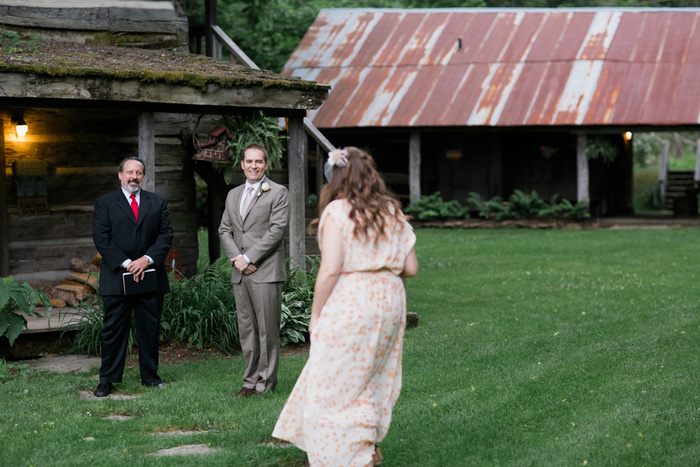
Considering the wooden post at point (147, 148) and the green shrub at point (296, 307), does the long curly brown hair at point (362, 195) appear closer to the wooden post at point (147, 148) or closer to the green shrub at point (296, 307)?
the wooden post at point (147, 148)

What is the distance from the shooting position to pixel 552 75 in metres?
21.5

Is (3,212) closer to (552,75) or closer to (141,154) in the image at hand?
(141,154)

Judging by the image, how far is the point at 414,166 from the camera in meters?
22.3

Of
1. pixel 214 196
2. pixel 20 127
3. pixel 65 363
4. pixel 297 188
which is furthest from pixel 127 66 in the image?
pixel 214 196

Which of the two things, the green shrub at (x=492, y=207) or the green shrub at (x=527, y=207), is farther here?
the green shrub at (x=492, y=207)

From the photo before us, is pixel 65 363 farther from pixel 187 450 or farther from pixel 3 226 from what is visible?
pixel 187 450

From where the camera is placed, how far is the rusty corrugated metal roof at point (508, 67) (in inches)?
804

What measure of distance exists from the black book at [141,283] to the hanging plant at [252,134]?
2288 millimetres

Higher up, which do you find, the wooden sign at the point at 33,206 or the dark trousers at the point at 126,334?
the wooden sign at the point at 33,206

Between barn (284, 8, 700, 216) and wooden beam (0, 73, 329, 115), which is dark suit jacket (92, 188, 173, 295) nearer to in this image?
wooden beam (0, 73, 329, 115)

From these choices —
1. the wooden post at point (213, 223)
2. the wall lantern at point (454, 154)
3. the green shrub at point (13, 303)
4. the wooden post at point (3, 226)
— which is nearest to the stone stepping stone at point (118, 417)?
the green shrub at point (13, 303)

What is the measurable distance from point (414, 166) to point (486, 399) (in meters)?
16.1

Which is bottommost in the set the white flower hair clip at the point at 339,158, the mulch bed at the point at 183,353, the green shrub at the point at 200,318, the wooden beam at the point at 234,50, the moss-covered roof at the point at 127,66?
the mulch bed at the point at 183,353

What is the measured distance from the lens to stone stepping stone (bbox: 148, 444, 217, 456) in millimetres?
5336
